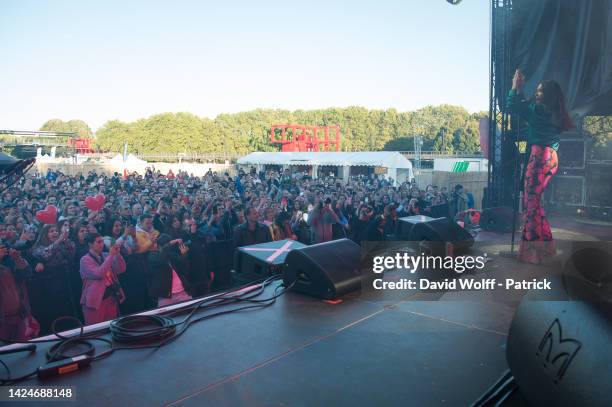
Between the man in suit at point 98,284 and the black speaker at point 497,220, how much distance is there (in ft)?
20.0

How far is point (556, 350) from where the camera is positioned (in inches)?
60.9

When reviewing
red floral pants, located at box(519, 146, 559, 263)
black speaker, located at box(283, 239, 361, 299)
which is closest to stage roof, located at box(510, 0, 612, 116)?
red floral pants, located at box(519, 146, 559, 263)

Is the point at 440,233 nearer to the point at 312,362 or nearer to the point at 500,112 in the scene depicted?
the point at 312,362

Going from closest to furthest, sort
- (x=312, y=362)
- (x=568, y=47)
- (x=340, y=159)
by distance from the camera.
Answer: (x=312, y=362), (x=568, y=47), (x=340, y=159)

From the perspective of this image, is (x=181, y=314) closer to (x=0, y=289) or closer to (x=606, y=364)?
(x=0, y=289)

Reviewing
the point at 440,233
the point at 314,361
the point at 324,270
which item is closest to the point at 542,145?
the point at 440,233

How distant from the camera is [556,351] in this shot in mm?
1544

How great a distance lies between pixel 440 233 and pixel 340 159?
77.3 ft

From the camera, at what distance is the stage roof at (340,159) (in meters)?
25.0

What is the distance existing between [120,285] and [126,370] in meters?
2.77

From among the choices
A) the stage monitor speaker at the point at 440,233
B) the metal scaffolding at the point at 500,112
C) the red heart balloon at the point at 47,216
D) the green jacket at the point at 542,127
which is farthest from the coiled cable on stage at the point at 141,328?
the metal scaffolding at the point at 500,112

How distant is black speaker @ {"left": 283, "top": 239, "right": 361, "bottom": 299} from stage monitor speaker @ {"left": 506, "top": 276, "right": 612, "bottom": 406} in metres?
1.63

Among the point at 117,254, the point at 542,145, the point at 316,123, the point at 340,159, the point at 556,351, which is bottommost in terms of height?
the point at 117,254

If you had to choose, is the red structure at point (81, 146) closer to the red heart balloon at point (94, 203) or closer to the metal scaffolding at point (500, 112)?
the red heart balloon at point (94, 203)
